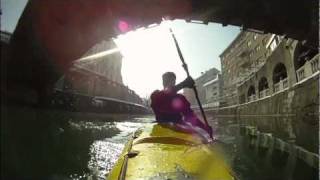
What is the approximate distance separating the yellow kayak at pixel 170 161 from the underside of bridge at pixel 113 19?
12.5 metres

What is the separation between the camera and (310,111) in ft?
65.4

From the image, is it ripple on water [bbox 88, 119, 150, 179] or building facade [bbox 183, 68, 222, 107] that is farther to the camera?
building facade [bbox 183, 68, 222, 107]

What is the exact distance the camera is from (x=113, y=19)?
18.4 meters

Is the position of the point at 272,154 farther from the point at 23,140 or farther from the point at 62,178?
the point at 23,140

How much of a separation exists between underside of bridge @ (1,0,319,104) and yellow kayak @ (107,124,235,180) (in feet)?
41.0

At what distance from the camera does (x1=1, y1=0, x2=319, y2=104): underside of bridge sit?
56.2 feet

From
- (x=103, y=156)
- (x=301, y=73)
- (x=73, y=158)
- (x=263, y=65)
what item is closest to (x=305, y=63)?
(x=301, y=73)

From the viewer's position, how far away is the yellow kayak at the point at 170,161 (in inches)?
154

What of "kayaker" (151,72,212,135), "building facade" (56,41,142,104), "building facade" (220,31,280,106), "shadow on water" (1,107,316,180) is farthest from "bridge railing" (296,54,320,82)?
"building facade" (220,31,280,106)

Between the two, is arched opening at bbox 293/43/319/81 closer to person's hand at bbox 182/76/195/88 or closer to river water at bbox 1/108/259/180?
river water at bbox 1/108/259/180

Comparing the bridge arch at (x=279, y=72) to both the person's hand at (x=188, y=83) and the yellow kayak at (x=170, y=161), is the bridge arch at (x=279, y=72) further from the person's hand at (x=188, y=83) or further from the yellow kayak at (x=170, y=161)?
the yellow kayak at (x=170, y=161)

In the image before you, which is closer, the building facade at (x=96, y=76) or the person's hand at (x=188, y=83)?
the person's hand at (x=188, y=83)

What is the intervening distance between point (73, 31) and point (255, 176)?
14584 millimetres

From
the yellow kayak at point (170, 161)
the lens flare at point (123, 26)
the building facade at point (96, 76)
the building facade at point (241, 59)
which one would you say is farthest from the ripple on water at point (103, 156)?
the building facade at point (241, 59)
